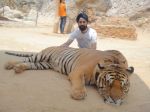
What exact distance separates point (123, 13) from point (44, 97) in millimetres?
15071

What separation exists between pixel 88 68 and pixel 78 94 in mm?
600

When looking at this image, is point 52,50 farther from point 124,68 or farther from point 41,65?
point 124,68

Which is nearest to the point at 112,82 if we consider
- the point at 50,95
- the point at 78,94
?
the point at 78,94

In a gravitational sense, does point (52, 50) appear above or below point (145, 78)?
above

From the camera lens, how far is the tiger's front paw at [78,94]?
4830 millimetres

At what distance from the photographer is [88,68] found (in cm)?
535

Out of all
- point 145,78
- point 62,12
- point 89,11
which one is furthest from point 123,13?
point 145,78

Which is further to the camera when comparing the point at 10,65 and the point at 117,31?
the point at 117,31

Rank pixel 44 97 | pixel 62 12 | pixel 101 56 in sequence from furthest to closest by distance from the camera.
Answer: pixel 62 12
pixel 101 56
pixel 44 97

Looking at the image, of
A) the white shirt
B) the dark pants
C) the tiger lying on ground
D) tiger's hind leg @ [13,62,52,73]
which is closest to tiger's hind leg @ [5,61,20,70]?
the tiger lying on ground

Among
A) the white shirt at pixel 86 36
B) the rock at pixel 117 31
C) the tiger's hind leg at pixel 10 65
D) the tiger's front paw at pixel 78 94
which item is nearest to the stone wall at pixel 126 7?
the rock at pixel 117 31

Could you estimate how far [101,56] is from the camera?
5605 millimetres

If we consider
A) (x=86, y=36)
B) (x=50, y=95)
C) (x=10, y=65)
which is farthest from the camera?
(x=86, y=36)

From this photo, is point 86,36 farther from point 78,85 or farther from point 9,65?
point 78,85
